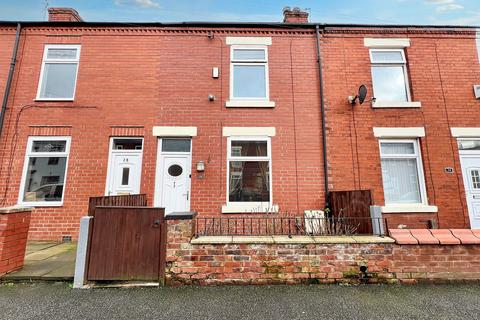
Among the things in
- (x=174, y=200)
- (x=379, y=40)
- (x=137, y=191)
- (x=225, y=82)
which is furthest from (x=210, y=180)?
(x=379, y=40)

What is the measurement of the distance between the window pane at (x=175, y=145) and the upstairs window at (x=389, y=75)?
18.7 ft

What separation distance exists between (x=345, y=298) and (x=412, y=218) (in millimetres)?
4386

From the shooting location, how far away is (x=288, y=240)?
12.2 ft

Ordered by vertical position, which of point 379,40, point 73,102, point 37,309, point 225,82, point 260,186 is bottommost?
point 37,309

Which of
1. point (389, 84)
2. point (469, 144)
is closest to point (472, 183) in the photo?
point (469, 144)

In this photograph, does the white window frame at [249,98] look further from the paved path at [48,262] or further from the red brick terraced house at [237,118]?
the paved path at [48,262]

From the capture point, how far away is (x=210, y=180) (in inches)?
256

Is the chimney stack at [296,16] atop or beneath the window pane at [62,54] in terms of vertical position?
atop

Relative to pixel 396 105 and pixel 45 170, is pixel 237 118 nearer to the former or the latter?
pixel 396 105

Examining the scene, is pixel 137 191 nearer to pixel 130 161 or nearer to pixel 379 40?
pixel 130 161

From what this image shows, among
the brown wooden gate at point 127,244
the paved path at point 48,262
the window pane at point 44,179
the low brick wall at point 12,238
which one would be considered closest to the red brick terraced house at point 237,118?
the window pane at point 44,179

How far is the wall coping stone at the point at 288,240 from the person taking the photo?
143 inches

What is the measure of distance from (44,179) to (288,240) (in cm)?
667

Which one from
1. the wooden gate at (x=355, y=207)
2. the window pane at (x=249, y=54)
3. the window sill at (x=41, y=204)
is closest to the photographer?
the wooden gate at (x=355, y=207)
